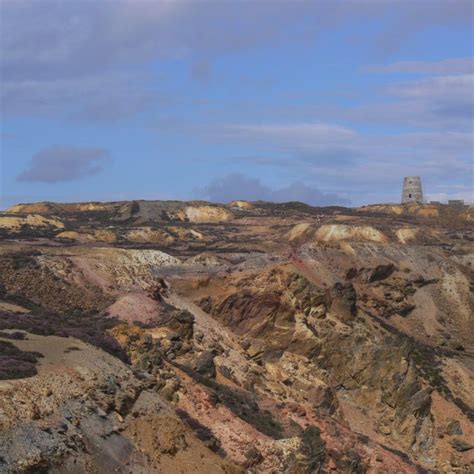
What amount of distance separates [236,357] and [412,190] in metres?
123

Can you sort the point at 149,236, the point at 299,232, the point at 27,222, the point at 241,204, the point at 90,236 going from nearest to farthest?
the point at 90,236 < the point at 149,236 < the point at 27,222 < the point at 299,232 < the point at 241,204

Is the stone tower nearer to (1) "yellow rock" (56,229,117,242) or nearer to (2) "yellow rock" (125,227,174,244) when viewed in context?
(2) "yellow rock" (125,227,174,244)

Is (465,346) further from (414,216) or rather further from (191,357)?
(414,216)

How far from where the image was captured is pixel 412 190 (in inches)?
6422

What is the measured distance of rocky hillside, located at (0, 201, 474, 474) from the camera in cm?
2408

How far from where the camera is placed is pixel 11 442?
64.3ft

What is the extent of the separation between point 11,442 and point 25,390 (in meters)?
2.86

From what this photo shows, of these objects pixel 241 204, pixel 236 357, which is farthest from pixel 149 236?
→ pixel 241 204

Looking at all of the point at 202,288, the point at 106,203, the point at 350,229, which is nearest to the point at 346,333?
the point at 202,288

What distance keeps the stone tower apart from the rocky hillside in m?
58.5

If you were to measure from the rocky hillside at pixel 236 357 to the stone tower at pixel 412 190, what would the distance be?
58.5 m

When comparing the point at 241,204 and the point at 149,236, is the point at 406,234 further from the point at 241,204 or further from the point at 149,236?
the point at 241,204

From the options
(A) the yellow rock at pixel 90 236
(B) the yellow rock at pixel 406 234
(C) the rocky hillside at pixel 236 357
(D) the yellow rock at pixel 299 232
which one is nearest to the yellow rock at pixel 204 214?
(D) the yellow rock at pixel 299 232

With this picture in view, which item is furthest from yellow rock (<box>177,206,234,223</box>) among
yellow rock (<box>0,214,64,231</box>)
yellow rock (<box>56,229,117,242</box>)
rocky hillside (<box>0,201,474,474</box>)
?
yellow rock (<box>56,229,117,242</box>)
